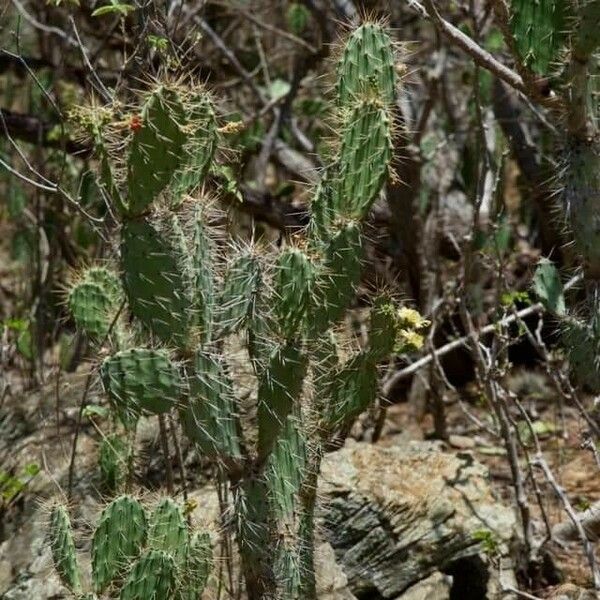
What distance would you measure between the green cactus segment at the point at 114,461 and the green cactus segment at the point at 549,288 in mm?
1461

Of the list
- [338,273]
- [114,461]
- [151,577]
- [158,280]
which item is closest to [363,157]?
[338,273]

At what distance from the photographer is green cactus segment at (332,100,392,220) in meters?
3.39

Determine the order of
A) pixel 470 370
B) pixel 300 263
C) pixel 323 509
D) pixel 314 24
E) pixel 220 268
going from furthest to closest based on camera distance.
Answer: pixel 314 24 → pixel 470 370 → pixel 323 509 → pixel 220 268 → pixel 300 263

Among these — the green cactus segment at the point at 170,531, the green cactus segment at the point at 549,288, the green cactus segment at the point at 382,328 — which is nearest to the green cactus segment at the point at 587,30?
the green cactus segment at the point at 549,288

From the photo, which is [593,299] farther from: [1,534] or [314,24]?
[314,24]

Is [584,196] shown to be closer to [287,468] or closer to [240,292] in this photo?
[240,292]

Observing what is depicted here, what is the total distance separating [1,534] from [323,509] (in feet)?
4.22

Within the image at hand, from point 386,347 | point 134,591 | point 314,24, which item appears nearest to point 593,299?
point 386,347

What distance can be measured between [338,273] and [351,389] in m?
0.40

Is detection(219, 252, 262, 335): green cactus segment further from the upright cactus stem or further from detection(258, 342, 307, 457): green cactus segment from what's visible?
detection(258, 342, 307, 457): green cactus segment

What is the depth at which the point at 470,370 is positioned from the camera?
6.68 m

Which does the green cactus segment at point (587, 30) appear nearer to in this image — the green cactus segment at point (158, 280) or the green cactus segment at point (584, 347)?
the green cactus segment at point (584, 347)

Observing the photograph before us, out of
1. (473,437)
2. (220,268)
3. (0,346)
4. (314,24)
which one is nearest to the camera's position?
(220,268)

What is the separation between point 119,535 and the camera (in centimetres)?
342
